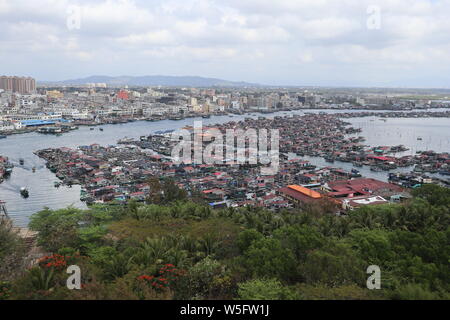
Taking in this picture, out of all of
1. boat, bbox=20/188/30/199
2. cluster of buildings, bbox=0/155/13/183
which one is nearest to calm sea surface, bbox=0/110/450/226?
boat, bbox=20/188/30/199

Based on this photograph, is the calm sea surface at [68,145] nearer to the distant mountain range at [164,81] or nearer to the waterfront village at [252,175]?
the waterfront village at [252,175]

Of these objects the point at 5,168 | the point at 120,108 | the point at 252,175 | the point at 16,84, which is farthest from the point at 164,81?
the point at 252,175

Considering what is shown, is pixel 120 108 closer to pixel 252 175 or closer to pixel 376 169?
pixel 252 175

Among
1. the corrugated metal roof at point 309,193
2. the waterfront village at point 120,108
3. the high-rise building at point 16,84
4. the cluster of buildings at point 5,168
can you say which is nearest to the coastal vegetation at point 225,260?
the corrugated metal roof at point 309,193

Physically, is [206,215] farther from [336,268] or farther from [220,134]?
[220,134]

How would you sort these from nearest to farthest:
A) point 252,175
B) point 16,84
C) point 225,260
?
point 225,260, point 252,175, point 16,84

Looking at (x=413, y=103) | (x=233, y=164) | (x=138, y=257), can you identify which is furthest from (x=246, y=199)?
(x=413, y=103)

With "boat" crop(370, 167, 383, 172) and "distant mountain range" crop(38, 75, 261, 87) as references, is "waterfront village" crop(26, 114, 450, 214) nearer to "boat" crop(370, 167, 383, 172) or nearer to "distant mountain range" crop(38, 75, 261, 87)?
"boat" crop(370, 167, 383, 172)
